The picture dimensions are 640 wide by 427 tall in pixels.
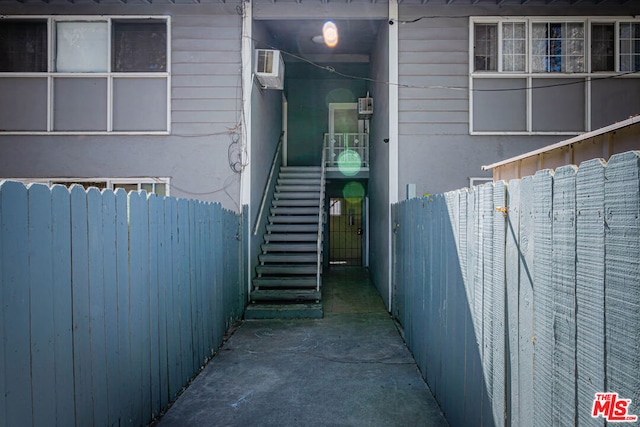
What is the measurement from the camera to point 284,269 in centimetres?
716

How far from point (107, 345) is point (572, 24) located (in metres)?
8.43

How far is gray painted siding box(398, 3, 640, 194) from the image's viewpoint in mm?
6852

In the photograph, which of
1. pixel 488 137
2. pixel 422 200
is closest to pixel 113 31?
pixel 422 200

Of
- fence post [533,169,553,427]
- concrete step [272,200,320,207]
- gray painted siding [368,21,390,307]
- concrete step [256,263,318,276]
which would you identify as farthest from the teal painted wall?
fence post [533,169,553,427]

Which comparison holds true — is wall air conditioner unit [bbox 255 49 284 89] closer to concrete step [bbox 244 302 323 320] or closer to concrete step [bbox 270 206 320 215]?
concrete step [bbox 270 206 320 215]

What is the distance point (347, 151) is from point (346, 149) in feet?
0.23

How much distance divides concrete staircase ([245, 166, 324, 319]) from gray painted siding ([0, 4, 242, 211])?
140 cm

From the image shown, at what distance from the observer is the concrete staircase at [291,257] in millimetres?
6484

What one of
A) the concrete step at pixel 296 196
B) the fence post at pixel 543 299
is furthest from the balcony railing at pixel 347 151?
the fence post at pixel 543 299

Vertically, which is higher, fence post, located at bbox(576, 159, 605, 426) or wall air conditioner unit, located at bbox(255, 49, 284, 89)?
wall air conditioner unit, located at bbox(255, 49, 284, 89)

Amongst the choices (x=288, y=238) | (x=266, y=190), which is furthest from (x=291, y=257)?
(x=266, y=190)

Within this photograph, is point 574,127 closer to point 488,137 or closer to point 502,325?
point 488,137

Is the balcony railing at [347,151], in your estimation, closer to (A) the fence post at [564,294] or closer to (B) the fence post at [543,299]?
(B) the fence post at [543,299]

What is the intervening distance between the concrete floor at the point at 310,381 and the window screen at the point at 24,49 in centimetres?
595
